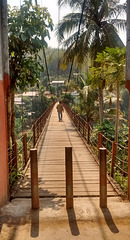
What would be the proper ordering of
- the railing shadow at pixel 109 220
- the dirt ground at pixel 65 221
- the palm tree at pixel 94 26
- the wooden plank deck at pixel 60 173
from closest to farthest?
1. the dirt ground at pixel 65 221
2. the railing shadow at pixel 109 220
3. the wooden plank deck at pixel 60 173
4. the palm tree at pixel 94 26

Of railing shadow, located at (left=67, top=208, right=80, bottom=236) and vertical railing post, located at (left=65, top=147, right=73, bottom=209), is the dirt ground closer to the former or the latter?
railing shadow, located at (left=67, top=208, right=80, bottom=236)

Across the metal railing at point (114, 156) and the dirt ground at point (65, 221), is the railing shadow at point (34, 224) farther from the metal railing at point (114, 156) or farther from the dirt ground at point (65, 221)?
the metal railing at point (114, 156)

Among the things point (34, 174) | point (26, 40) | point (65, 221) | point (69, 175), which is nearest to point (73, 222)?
point (65, 221)

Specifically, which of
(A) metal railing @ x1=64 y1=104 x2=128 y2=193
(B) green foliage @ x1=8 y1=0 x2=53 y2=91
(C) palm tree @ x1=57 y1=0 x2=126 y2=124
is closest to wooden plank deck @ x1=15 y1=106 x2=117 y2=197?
(A) metal railing @ x1=64 y1=104 x2=128 y2=193

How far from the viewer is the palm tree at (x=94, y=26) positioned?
38.8ft

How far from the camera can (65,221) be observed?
3.00m

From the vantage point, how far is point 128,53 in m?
3.34

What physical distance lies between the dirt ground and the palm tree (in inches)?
337

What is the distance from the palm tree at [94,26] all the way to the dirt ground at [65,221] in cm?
856

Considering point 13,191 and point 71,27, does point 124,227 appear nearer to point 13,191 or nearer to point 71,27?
point 13,191

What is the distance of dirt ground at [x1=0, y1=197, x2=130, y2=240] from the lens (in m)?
2.70

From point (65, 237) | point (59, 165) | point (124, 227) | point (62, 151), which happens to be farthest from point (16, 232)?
point (62, 151)

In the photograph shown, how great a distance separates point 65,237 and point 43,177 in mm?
2480

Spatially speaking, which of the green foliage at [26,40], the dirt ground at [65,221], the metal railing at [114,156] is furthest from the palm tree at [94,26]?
the dirt ground at [65,221]
